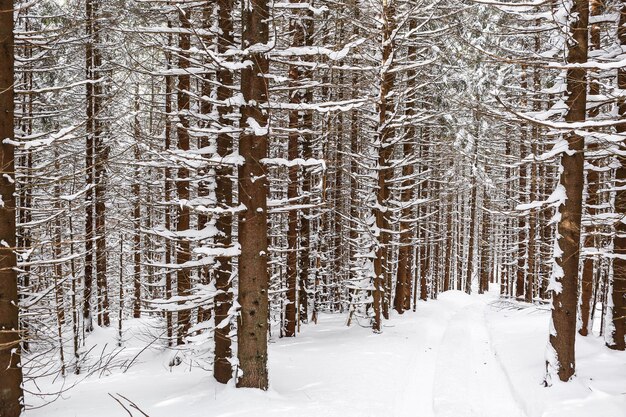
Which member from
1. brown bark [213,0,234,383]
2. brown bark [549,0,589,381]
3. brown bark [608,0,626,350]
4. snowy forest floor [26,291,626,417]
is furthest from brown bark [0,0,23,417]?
brown bark [608,0,626,350]

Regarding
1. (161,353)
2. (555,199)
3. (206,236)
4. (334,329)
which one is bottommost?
(161,353)

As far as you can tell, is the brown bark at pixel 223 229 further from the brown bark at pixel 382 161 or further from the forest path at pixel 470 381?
the brown bark at pixel 382 161

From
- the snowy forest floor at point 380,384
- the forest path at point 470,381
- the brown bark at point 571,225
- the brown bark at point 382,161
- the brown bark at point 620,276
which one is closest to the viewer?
the snowy forest floor at point 380,384

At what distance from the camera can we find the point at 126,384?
856 centimetres

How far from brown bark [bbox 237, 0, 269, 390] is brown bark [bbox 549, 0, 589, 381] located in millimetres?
6074

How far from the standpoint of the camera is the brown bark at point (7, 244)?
5754 mm

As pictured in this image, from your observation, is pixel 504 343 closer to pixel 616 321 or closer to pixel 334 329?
pixel 616 321

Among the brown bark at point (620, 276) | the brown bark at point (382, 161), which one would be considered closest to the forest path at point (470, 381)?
the brown bark at point (382, 161)

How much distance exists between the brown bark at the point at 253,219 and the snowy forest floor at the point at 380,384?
60 cm

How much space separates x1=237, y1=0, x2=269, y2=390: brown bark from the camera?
6715 millimetres

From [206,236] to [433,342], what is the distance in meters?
8.97

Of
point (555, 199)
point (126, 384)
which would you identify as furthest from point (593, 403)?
point (126, 384)

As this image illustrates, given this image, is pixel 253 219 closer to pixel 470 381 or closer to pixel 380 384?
pixel 380 384

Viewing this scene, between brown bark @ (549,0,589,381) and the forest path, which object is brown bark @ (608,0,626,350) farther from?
the forest path
